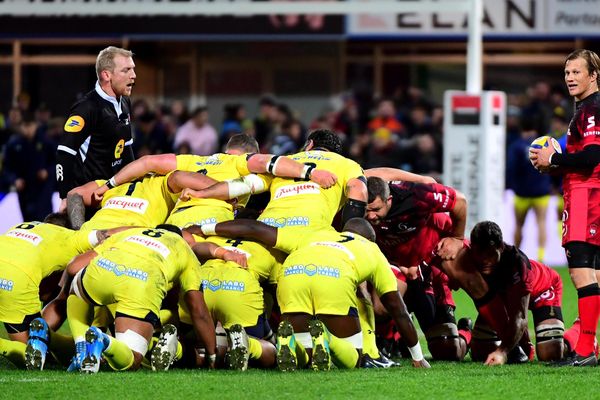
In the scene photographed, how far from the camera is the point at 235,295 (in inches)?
344

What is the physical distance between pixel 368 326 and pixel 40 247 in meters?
2.23

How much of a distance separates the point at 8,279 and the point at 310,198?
7.05ft

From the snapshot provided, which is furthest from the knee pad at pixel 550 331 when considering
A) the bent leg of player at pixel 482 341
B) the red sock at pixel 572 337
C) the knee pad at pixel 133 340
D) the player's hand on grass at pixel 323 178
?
the knee pad at pixel 133 340

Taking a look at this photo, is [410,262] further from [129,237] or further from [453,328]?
[129,237]

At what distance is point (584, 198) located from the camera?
28.7 ft

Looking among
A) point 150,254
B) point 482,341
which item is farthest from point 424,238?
point 150,254

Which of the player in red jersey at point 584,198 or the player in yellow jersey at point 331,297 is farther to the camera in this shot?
the player in red jersey at point 584,198

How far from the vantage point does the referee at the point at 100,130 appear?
33.8 feet

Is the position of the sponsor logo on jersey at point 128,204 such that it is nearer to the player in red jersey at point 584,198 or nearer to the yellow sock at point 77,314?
the yellow sock at point 77,314

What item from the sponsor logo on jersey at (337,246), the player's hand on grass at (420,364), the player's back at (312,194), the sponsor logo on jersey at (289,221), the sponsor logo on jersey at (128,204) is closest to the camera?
the sponsor logo on jersey at (337,246)

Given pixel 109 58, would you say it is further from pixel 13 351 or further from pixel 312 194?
pixel 13 351

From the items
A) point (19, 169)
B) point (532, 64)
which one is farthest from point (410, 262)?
point (532, 64)

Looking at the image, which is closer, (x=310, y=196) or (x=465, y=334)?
(x=310, y=196)

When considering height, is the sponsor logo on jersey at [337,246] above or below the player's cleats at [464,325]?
above
